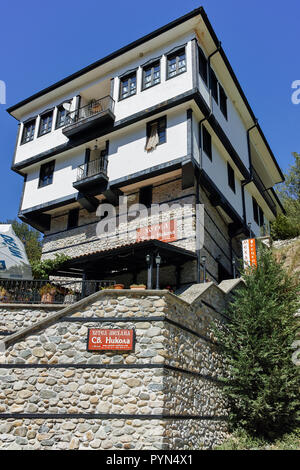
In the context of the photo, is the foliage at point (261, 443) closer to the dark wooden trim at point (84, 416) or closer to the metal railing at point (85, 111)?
the dark wooden trim at point (84, 416)

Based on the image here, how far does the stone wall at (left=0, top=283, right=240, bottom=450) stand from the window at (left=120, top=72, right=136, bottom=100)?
9658 millimetres

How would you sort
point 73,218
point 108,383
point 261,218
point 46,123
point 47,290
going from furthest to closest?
point 261,218
point 46,123
point 73,218
point 47,290
point 108,383

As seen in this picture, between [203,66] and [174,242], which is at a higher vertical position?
[203,66]

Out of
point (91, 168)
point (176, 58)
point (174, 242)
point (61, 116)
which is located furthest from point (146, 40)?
point (174, 242)

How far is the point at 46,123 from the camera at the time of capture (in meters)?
19.2

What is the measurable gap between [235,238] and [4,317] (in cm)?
1117

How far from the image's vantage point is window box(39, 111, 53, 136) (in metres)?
19.0

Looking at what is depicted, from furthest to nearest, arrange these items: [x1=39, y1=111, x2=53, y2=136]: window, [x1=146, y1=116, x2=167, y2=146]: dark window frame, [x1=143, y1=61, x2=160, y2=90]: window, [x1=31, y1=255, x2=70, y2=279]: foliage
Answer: [x1=39, y1=111, x2=53, y2=136]: window
[x1=143, y1=61, x2=160, y2=90]: window
[x1=31, y1=255, x2=70, y2=279]: foliage
[x1=146, y1=116, x2=167, y2=146]: dark window frame

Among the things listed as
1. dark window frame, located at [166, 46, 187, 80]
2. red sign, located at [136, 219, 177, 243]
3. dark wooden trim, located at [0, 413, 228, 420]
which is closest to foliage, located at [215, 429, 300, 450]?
dark wooden trim, located at [0, 413, 228, 420]

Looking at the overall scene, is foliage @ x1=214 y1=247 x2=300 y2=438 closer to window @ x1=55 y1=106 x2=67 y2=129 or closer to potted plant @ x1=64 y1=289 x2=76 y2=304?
potted plant @ x1=64 y1=289 x2=76 y2=304

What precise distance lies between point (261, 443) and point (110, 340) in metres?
4.46

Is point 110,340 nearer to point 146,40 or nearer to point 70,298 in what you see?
point 70,298

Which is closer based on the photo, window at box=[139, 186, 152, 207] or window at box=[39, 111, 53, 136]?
window at box=[139, 186, 152, 207]

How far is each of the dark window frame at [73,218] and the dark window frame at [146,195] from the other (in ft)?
11.7
